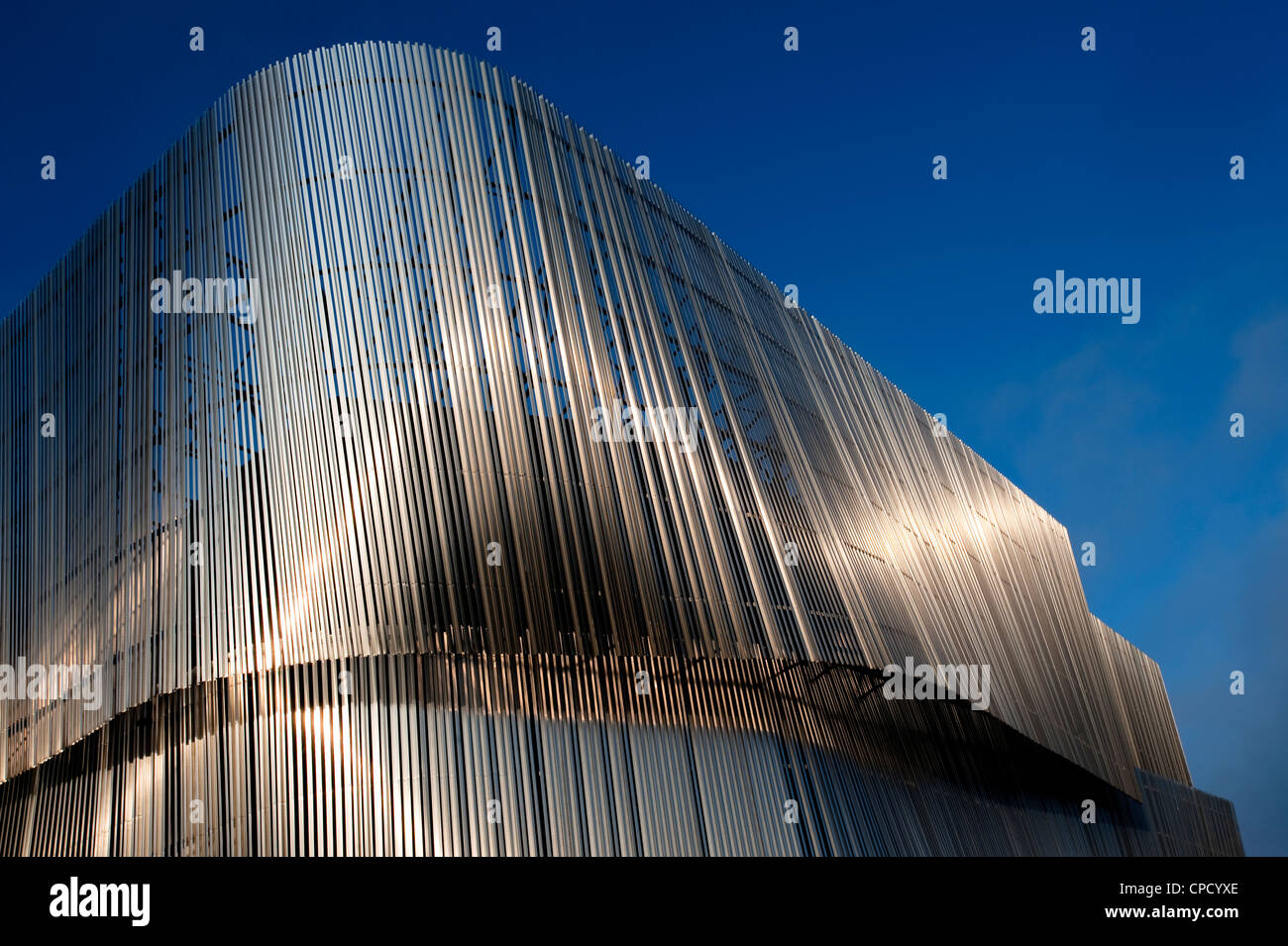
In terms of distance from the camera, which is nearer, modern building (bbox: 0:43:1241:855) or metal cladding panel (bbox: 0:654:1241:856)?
metal cladding panel (bbox: 0:654:1241:856)

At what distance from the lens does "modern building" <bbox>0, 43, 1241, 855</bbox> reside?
1302cm

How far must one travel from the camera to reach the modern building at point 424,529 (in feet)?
42.7

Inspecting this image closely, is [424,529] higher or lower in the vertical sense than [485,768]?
higher

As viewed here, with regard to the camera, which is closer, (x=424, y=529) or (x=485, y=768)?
(x=485, y=768)

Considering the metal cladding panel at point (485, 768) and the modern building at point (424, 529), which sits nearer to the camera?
the metal cladding panel at point (485, 768)

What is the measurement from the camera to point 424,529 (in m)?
13.3
